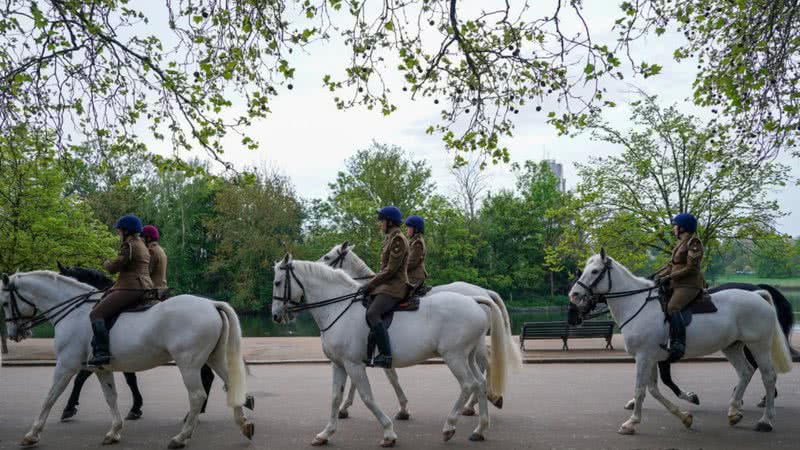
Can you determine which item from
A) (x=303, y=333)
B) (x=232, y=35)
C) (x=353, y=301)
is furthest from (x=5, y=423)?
(x=303, y=333)

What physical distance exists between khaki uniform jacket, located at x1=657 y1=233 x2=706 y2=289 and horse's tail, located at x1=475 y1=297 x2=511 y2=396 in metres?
2.36

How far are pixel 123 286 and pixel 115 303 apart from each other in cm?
23

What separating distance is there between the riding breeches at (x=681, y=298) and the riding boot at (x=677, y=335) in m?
0.07

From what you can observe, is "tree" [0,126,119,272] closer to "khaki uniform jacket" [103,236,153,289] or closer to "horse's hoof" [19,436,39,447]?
"khaki uniform jacket" [103,236,153,289]

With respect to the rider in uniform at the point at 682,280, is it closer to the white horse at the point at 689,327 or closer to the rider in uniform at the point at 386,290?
the white horse at the point at 689,327

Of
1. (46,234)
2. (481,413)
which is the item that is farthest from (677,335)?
(46,234)

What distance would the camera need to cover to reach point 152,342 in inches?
315

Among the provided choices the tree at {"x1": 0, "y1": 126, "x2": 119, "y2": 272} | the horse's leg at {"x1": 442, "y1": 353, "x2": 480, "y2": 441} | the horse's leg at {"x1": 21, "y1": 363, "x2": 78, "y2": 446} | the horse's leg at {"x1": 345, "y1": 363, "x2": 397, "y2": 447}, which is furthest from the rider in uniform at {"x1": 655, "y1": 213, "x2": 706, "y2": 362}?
the tree at {"x1": 0, "y1": 126, "x2": 119, "y2": 272}

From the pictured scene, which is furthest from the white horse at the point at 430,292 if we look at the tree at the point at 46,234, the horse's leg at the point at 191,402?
the tree at the point at 46,234

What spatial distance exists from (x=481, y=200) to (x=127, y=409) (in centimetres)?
5120

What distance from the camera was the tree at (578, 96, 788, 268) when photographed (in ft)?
74.3

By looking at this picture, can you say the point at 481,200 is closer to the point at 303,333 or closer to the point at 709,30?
the point at 303,333

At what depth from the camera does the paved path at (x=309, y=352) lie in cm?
1706

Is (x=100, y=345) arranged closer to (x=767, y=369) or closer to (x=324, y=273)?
(x=324, y=273)
